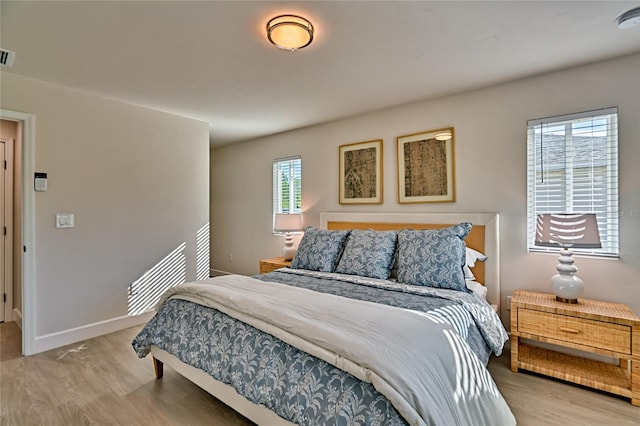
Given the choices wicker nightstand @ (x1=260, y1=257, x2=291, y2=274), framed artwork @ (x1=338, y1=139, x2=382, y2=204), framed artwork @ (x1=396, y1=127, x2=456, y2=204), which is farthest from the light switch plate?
framed artwork @ (x1=396, y1=127, x2=456, y2=204)

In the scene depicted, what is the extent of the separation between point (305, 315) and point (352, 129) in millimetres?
2754

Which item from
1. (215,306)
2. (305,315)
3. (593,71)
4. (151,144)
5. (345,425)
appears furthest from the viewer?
(151,144)

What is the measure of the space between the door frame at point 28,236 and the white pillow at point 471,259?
3684 millimetres

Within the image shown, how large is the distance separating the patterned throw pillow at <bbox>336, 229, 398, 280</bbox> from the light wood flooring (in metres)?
1.14

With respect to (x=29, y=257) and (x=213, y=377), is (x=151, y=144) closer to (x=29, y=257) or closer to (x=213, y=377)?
(x=29, y=257)

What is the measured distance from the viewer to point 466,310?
2027 millimetres

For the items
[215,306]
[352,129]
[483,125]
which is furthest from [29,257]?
[483,125]

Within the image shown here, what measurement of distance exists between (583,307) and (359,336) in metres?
1.89

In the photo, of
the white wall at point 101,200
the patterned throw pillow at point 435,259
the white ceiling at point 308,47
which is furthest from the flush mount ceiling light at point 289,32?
the white wall at point 101,200

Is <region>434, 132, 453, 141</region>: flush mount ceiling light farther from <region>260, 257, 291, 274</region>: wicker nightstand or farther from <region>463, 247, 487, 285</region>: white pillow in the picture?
<region>260, 257, 291, 274</region>: wicker nightstand

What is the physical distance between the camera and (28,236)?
2787 mm

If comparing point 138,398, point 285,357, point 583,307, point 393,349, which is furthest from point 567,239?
point 138,398

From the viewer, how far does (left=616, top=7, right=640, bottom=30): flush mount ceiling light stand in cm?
184

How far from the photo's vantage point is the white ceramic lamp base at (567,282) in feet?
7.59
